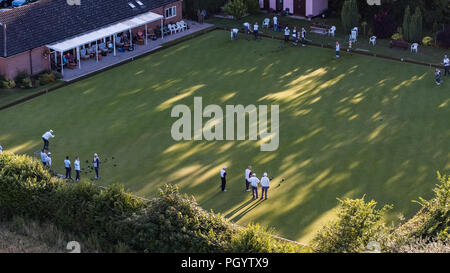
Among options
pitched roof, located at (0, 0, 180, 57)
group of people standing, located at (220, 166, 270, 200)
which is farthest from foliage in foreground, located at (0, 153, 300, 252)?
pitched roof, located at (0, 0, 180, 57)

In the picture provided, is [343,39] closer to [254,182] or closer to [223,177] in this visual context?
[223,177]

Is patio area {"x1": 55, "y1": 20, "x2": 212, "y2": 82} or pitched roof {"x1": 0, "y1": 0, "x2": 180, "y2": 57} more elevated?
pitched roof {"x1": 0, "y1": 0, "x2": 180, "y2": 57}

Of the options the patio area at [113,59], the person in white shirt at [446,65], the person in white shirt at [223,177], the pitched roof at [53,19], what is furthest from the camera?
the patio area at [113,59]

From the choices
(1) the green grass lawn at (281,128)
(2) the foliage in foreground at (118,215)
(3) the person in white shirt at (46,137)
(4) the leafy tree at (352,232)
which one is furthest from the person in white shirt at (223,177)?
(3) the person in white shirt at (46,137)

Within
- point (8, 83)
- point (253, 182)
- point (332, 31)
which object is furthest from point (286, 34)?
point (253, 182)

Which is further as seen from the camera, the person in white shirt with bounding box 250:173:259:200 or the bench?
the bench

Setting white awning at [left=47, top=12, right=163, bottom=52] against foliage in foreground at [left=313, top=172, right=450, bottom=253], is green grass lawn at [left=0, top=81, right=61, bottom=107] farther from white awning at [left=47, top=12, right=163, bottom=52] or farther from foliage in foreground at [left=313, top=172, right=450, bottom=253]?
foliage in foreground at [left=313, top=172, right=450, bottom=253]

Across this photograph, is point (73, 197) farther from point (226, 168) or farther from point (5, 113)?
point (5, 113)

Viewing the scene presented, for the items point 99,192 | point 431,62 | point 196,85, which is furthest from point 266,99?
point 99,192

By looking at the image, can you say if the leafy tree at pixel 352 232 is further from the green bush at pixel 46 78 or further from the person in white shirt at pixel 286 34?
the person in white shirt at pixel 286 34
